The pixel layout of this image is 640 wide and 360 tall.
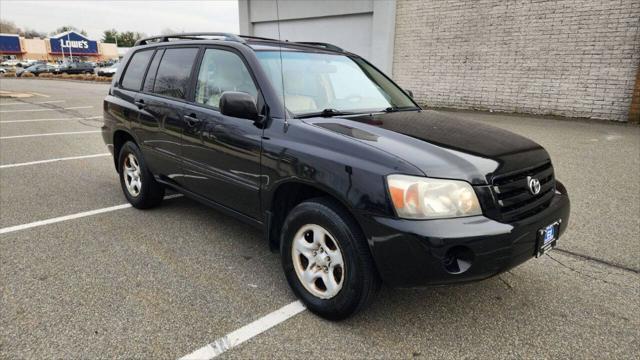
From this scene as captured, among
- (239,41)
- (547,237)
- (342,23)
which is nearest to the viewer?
(547,237)

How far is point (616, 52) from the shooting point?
9867 mm

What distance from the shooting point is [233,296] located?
295 centimetres

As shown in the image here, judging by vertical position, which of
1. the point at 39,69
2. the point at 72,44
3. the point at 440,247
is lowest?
the point at 440,247

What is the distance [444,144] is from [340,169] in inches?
26.7

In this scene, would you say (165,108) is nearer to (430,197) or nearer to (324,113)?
(324,113)

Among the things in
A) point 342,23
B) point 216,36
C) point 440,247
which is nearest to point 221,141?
point 216,36

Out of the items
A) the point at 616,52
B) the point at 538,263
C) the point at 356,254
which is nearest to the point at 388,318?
the point at 356,254

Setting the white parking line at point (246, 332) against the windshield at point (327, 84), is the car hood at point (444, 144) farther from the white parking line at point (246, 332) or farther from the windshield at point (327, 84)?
the white parking line at point (246, 332)

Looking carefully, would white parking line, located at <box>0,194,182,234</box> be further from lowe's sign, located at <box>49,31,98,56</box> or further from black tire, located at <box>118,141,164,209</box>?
lowe's sign, located at <box>49,31,98,56</box>

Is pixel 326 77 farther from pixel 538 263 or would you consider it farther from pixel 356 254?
pixel 538 263

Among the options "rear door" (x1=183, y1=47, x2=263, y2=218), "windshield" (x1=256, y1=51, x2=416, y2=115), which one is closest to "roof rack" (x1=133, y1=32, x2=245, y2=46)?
"rear door" (x1=183, y1=47, x2=263, y2=218)

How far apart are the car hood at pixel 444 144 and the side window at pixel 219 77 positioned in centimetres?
70

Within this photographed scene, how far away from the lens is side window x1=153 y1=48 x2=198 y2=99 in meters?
3.82

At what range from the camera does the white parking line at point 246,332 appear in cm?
236
